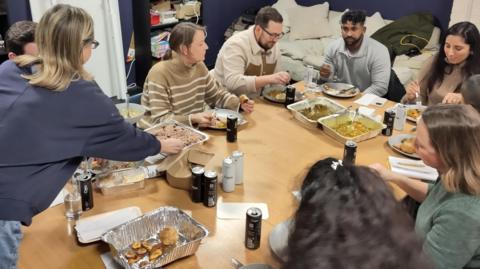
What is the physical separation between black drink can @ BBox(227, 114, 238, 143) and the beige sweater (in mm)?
1546

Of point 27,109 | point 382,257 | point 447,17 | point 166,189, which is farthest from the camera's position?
point 447,17

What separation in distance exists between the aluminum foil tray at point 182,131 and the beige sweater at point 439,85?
1.71m

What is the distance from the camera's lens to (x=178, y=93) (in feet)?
9.36

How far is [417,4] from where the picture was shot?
5262mm

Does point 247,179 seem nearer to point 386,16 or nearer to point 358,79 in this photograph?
point 358,79

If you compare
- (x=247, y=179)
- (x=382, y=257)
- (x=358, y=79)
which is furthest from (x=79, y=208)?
(x=358, y=79)

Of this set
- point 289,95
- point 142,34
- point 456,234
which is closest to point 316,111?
point 289,95

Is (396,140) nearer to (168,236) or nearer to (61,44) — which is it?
(168,236)

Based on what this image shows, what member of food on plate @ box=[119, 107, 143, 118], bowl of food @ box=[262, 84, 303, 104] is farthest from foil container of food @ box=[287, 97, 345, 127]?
food on plate @ box=[119, 107, 143, 118]

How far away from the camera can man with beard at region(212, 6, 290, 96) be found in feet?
10.6

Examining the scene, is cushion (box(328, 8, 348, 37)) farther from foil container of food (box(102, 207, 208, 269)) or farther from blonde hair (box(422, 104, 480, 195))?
foil container of food (box(102, 207, 208, 269))

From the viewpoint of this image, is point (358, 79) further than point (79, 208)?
Yes

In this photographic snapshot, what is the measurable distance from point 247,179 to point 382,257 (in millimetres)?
1442

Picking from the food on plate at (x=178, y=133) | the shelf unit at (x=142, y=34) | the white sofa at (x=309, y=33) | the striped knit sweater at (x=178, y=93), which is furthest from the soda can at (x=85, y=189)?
the white sofa at (x=309, y=33)
